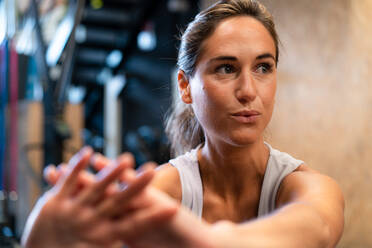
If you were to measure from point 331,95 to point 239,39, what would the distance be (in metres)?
0.58

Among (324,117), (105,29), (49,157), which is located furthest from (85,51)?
(324,117)

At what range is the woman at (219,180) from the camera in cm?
58

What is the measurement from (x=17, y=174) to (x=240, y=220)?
9.95 feet

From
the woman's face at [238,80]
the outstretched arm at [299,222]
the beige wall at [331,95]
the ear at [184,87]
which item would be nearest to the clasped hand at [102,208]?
the outstretched arm at [299,222]

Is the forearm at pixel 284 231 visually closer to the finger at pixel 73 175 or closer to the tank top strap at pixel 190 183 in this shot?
the finger at pixel 73 175

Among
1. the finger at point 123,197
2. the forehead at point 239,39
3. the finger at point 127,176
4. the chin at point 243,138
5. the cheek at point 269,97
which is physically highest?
the forehead at point 239,39

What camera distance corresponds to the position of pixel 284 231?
0.63m

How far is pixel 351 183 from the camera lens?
135 centimetres

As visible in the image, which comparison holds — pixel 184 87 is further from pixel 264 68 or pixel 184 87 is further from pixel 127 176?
pixel 127 176

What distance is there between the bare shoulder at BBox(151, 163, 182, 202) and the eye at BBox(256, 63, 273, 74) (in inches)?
14.8

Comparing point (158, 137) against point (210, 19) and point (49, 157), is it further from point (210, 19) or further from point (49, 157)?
point (210, 19)

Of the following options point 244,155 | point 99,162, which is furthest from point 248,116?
point 99,162

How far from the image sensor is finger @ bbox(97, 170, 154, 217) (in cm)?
56

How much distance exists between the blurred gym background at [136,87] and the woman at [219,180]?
0.29 meters
